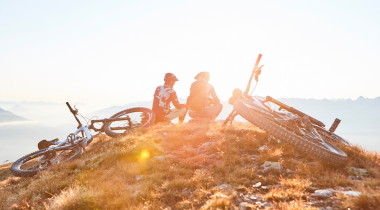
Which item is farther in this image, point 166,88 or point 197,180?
point 166,88

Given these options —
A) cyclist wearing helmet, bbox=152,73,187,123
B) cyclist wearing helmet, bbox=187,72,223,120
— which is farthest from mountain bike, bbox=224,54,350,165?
cyclist wearing helmet, bbox=152,73,187,123

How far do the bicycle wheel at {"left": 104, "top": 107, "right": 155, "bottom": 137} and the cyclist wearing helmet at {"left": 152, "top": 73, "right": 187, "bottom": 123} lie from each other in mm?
764

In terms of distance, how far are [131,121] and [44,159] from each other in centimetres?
437

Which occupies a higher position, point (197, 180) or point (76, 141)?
point (76, 141)

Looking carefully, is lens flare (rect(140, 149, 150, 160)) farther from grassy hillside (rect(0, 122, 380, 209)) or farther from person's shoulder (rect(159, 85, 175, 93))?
person's shoulder (rect(159, 85, 175, 93))

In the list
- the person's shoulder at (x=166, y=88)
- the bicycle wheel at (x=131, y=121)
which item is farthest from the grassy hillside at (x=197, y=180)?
the person's shoulder at (x=166, y=88)

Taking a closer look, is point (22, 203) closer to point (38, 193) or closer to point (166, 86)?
point (38, 193)

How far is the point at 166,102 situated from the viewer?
1189 centimetres

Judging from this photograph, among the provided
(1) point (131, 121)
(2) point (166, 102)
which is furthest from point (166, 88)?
(1) point (131, 121)

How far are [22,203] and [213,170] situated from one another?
5.40m

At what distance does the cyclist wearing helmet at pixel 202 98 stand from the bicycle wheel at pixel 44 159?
7194 millimetres

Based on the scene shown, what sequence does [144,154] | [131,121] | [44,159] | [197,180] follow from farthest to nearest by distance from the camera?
[131,121] < [44,159] < [144,154] < [197,180]

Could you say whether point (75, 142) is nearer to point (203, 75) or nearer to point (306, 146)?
point (203, 75)

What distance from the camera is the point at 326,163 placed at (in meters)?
5.54
